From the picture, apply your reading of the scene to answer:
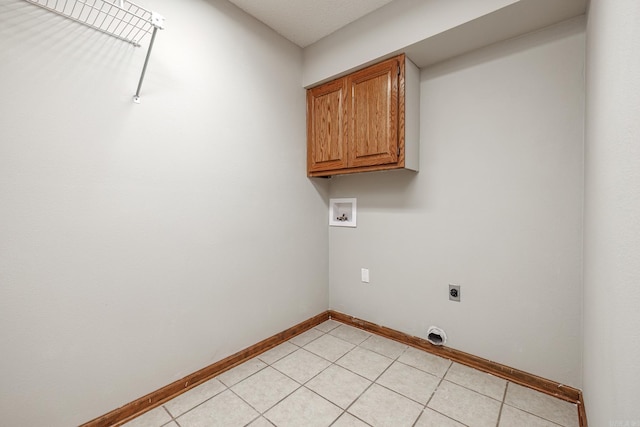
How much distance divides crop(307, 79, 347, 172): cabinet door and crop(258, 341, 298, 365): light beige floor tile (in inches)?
58.2

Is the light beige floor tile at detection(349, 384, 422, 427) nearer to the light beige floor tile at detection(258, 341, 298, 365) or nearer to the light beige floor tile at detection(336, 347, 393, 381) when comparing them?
the light beige floor tile at detection(336, 347, 393, 381)

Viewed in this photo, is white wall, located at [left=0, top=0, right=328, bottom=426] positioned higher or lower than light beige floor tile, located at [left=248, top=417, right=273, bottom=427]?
higher

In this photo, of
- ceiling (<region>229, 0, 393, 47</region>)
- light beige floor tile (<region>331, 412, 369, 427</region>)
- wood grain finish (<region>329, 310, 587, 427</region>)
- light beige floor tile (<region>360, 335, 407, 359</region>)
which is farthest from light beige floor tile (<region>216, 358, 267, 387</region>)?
ceiling (<region>229, 0, 393, 47</region>)

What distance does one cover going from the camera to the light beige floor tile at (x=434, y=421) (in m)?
1.35

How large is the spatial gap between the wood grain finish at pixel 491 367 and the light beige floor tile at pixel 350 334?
59 mm

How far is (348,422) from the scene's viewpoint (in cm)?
137

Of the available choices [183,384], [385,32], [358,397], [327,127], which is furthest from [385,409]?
[385,32]

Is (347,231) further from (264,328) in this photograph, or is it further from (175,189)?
(175,189)

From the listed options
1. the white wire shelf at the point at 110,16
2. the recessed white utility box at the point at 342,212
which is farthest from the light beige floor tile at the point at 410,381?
the white wire shelf at the point at 110,16

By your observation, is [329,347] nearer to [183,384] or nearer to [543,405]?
[183,384]

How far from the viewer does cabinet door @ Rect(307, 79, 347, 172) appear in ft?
7.16

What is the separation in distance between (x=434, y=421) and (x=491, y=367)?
675 millimetres

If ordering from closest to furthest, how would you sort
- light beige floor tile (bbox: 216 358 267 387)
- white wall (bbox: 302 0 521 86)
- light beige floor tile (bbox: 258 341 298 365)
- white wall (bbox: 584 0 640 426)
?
white wall (bbox: 584 0 640 426) → white wall (bbox: 302 0 521 86) → light beige floor tile (bbox: 216 358 267 387) → light beige floor tile (bbox: 258 341 298 365)

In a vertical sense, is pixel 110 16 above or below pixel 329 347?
above
